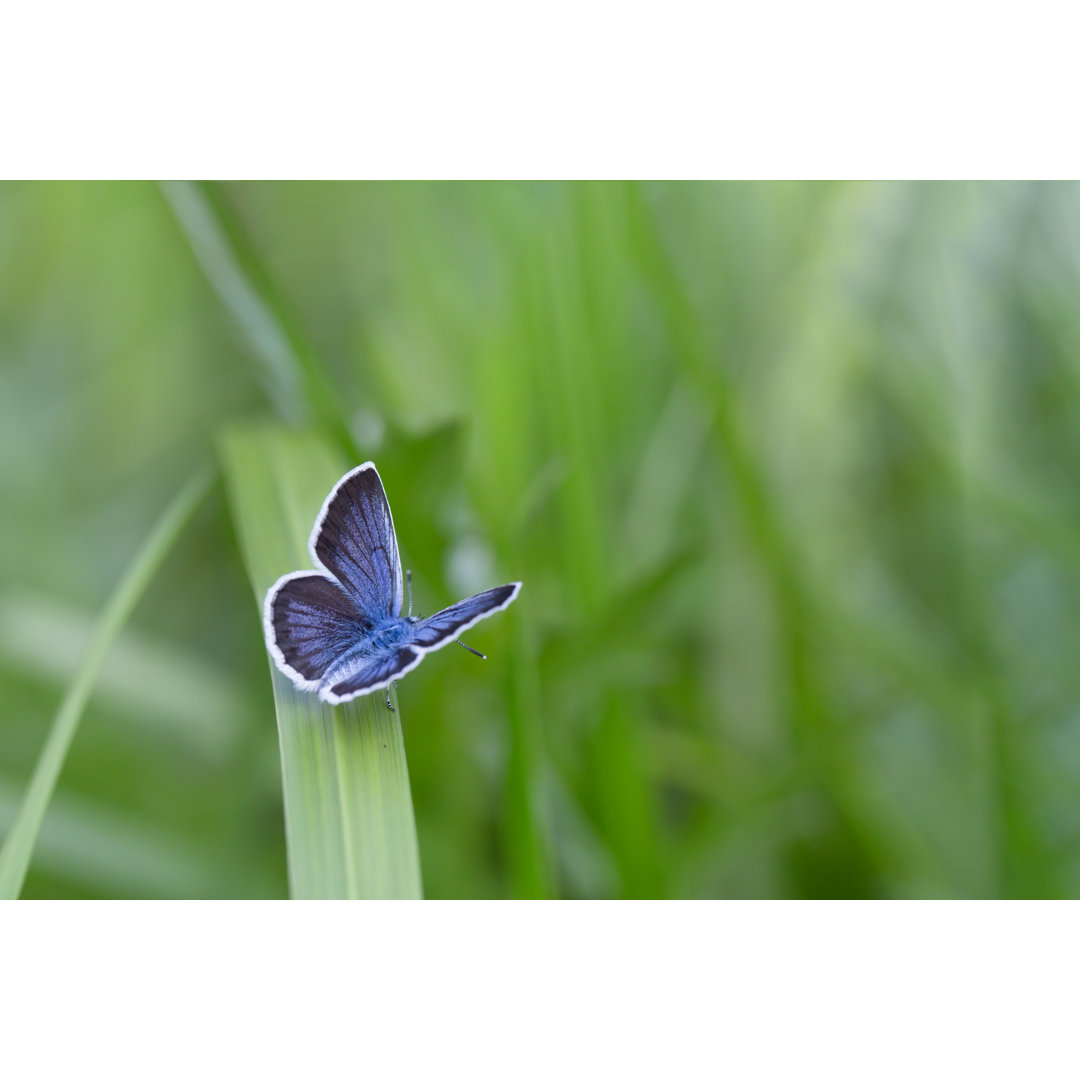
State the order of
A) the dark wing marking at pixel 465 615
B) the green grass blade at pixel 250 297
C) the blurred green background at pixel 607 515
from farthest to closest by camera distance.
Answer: the blurred green background at pixel 607 515, the green grass blade at pixel 250 297, the dark wing marking at pixel 465 615

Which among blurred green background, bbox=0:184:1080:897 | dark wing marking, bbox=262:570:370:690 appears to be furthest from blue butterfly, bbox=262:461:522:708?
blurred green background, bbox=0:184:1080:897

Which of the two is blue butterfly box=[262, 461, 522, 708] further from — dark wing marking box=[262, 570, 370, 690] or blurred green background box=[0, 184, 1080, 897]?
blurred green background box=[0, 184, 1080, 897]

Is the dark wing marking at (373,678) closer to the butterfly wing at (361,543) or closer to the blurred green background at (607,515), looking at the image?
the butterfly wing at (361,543)

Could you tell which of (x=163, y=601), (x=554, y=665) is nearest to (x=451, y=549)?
(x=554, y=665)

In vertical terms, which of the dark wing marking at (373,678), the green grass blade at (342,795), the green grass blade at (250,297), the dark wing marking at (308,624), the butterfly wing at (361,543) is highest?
the green grass blade at (250,297)

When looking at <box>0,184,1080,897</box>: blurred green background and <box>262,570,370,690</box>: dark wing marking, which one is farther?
<box>0,184,1080,897</box>: blurred green background

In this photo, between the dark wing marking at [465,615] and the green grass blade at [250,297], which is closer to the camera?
the dark wing marking at [465,615]

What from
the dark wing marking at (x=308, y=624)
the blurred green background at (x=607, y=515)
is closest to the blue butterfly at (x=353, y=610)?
the dark wing marking at (x=308, y=624)

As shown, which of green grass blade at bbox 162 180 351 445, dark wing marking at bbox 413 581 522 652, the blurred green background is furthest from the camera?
the blurred green background

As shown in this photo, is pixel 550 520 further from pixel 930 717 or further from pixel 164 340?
pixel 164 340

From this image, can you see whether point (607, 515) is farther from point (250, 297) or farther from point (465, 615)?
point (465, 615)
